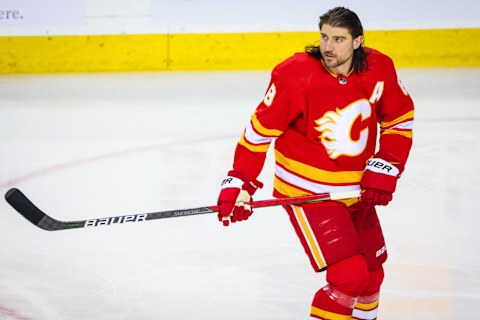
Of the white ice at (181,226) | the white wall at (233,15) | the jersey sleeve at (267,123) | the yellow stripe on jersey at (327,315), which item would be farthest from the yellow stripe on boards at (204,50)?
the yellow stripe on jersey at (327,315)

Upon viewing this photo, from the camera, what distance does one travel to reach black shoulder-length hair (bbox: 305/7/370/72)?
7.98 ft

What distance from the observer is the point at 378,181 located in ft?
8.05

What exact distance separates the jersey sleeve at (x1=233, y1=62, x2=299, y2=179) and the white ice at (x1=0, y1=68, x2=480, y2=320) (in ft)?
2.03

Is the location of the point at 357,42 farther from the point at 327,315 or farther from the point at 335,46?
the point at 327,315

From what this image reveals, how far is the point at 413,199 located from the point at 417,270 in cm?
99

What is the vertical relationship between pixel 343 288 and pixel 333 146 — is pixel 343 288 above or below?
below

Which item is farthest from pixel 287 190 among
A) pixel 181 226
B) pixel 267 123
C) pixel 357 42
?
pixel 181 226

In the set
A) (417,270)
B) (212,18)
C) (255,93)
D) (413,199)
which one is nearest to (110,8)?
(212,18)

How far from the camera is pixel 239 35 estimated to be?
8.54m

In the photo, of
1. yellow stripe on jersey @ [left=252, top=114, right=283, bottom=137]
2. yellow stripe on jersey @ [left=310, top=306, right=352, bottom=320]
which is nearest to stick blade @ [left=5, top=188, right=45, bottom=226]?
yellow stripe on jersey @ [left=252, top=114, right=283, bottom=137]

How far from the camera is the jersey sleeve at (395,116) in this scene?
8.27 feet

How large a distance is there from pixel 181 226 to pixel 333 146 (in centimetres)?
156

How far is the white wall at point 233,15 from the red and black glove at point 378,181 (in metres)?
6.02

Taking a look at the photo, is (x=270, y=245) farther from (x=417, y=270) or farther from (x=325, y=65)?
(x=325, y=65)
